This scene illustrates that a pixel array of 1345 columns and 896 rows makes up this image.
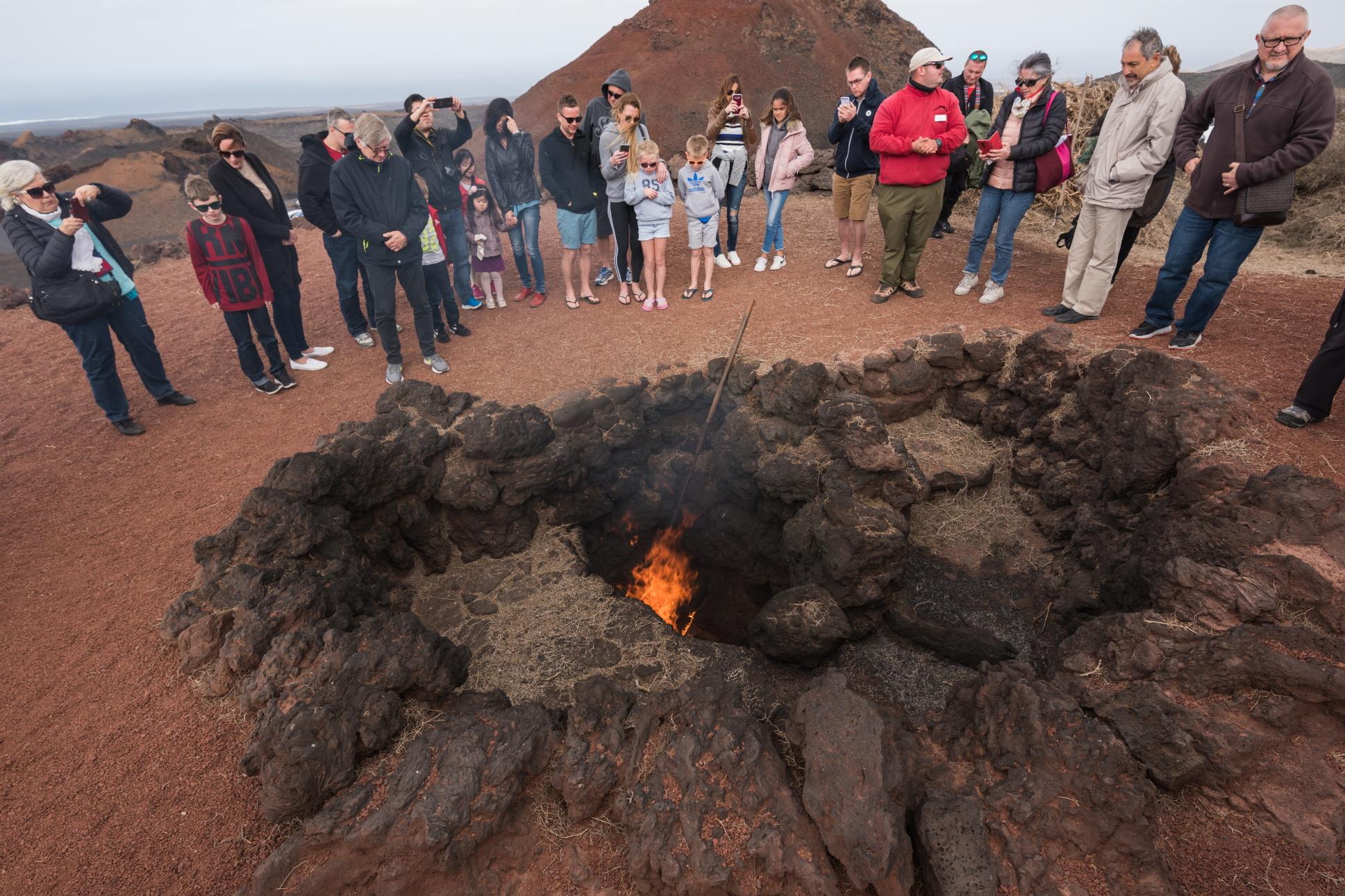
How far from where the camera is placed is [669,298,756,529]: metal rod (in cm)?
665

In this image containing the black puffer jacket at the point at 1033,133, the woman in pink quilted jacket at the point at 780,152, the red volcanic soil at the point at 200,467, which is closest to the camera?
the red volcanic soil at the point at 200,467

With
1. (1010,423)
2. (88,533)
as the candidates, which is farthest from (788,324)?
(88,533)

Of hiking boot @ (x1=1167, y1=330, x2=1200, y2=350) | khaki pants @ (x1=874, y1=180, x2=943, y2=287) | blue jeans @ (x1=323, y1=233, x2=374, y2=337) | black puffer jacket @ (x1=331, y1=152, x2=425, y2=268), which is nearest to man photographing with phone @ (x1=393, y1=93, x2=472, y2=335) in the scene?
black puffer jacket @ (x1=331, y1=152, x2=425, y2=268)

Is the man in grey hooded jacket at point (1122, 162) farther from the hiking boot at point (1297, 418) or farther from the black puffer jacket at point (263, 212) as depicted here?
the black puffer jacket at point (263, 212)

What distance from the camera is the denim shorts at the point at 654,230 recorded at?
7.43 m

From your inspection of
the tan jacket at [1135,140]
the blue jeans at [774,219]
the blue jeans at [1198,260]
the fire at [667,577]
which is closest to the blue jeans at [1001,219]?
the tan jacket at [1135,140]

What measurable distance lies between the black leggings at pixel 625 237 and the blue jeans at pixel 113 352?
490cm

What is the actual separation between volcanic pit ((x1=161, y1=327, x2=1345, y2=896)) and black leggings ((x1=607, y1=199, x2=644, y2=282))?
2.15m

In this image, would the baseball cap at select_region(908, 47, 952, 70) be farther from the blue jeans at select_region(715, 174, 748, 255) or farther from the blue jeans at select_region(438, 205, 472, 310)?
the blue jeans at select_region(438, 205, 472, 310)

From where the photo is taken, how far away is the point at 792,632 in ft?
17.0

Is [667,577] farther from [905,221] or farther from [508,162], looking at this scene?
[508,162]

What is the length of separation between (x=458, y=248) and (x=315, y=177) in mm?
Answer: 1800

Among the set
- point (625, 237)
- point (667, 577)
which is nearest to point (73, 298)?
point (625, 237)

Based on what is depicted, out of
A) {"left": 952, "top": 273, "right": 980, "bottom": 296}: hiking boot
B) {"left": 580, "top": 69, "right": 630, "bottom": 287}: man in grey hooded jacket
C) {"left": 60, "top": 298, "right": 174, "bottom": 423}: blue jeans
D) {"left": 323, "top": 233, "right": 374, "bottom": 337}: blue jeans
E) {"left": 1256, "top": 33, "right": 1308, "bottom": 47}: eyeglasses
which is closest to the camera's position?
{"left": 1256, "top": 33, "right": 1308, "bottom": 47}: eyeglasses
